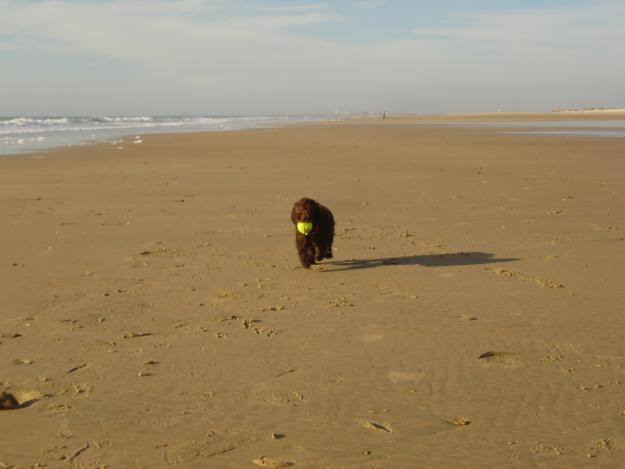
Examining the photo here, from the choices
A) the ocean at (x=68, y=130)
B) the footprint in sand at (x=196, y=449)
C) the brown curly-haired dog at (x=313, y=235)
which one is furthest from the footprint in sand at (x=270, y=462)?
the ocean at (x=68, y=130)

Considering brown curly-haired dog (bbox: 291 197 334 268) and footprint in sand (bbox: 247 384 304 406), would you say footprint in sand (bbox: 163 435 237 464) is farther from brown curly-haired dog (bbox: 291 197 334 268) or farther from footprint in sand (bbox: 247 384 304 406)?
brown curly-haired dog (bbox: 291 197 334 268)

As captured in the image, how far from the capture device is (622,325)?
5.29 metres

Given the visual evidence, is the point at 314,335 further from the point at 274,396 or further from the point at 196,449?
the point at 196,449

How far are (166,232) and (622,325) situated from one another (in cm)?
588

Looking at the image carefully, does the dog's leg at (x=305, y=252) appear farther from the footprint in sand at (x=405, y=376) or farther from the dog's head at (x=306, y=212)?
the footprint in sand at (x=405, y=376)

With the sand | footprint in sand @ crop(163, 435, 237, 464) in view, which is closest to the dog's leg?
the sand

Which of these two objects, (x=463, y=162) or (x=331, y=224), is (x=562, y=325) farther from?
(x=463, y=162)

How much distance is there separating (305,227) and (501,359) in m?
3.12

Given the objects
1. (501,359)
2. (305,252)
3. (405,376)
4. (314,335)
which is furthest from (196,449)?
(305,252)

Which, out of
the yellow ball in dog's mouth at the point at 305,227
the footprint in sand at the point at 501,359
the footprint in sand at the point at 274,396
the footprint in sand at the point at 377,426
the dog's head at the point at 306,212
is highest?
the dog's head at the point at 306,212

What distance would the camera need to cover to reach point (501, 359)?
15.2 feet

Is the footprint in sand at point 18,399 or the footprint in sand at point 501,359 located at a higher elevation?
the footprint in sand at point 18,399

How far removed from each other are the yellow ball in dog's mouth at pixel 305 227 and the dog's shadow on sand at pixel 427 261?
1.51 ft

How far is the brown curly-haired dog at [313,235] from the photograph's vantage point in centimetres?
730
